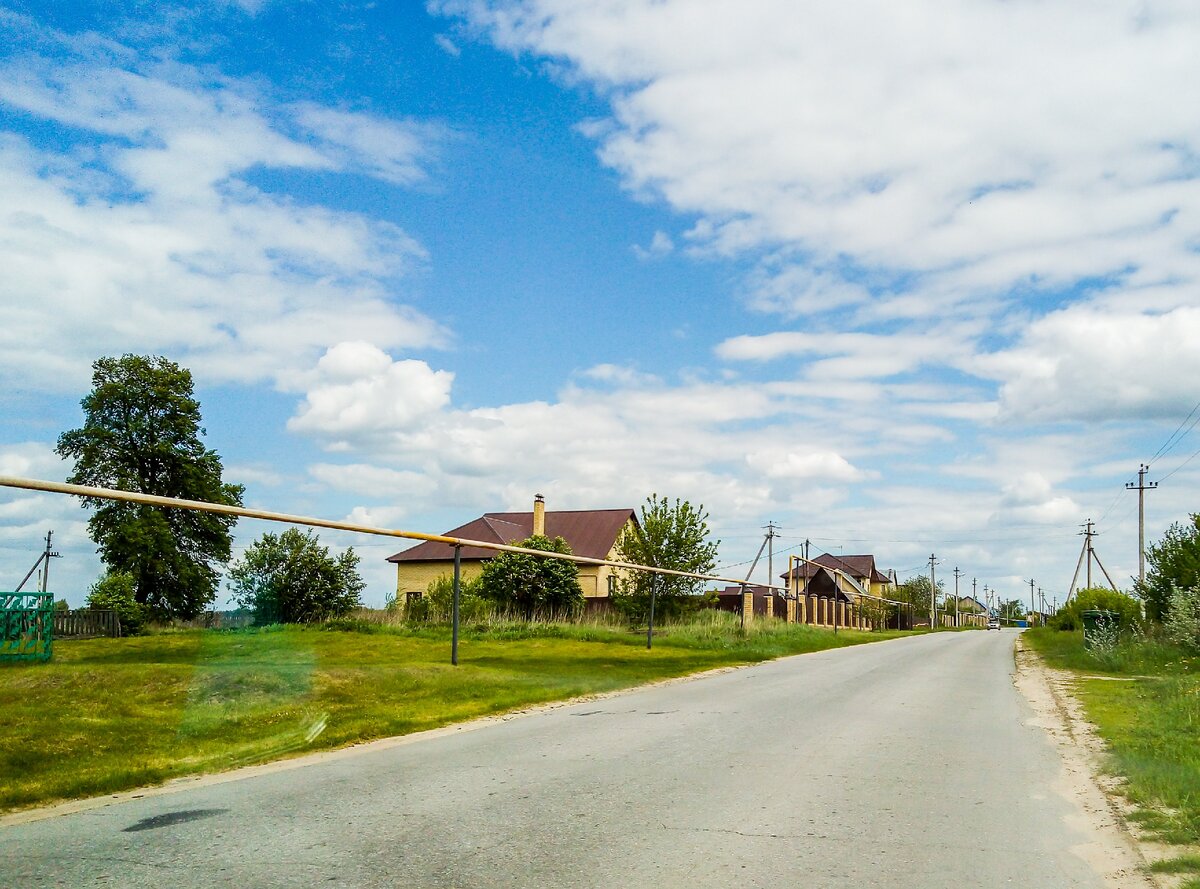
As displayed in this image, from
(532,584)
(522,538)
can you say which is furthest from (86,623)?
(522,538)

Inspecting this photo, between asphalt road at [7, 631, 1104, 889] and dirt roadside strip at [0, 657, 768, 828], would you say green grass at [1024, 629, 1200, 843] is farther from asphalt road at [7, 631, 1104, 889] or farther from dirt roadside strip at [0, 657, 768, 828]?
dirt roadside strip at [0, 657, 768, 828]

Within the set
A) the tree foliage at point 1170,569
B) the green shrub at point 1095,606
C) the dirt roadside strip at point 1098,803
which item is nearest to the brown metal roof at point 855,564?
the green shrub at point 1095,606

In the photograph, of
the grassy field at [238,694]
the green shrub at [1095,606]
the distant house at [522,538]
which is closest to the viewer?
the grassy field at [238,694]

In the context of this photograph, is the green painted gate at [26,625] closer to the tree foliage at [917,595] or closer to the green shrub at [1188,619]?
the green shrub at [1188,619]

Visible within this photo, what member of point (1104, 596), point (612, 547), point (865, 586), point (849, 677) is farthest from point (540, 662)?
point (865, 586)

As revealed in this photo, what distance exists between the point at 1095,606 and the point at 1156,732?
4930cm

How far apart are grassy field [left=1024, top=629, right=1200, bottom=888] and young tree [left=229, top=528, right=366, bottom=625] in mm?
14725

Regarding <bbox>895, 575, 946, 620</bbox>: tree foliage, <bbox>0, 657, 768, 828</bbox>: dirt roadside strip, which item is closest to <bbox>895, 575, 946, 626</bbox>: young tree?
<bbox>895, 575, 946, 620</bbox>: tree foliage

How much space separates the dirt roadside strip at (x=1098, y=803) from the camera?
5.47 metres

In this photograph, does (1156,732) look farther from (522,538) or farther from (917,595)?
(917,595)

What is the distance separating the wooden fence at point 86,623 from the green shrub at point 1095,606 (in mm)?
36275

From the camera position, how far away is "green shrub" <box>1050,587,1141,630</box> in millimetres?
43844

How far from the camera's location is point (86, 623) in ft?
81.9

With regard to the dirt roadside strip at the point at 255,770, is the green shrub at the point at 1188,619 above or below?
above
